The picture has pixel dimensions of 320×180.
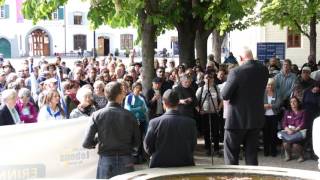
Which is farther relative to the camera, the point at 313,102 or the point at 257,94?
the point at 313,102

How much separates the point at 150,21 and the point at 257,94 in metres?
5.57

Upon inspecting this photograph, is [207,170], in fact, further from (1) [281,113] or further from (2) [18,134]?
(1) [281,113]

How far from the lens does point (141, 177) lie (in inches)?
230

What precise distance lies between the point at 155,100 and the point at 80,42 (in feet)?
229

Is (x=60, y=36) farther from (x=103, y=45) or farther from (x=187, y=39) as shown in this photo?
(x=187, y=39)

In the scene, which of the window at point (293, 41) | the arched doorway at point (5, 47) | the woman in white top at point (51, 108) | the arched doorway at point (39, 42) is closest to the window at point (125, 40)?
the arched doorway at point (39, 42)

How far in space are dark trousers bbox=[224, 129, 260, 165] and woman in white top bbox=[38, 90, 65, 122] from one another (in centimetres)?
259

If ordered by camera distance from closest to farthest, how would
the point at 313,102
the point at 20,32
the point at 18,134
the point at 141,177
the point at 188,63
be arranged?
1. the point at 141,177
2. the point at 18,134
3. the point at 313,102
4. the point at 188,63
5. the point at 20,32

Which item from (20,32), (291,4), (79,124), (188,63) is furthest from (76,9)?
(79,124)

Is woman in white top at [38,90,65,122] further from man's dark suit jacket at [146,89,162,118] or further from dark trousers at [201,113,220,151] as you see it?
dark trousers at [201,113,220,151]

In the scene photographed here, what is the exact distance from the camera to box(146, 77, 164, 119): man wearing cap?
39.9 feet

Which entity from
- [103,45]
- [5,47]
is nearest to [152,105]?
[5,47]

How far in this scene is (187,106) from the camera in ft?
38.9

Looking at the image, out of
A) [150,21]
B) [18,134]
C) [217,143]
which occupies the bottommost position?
[217,143]
